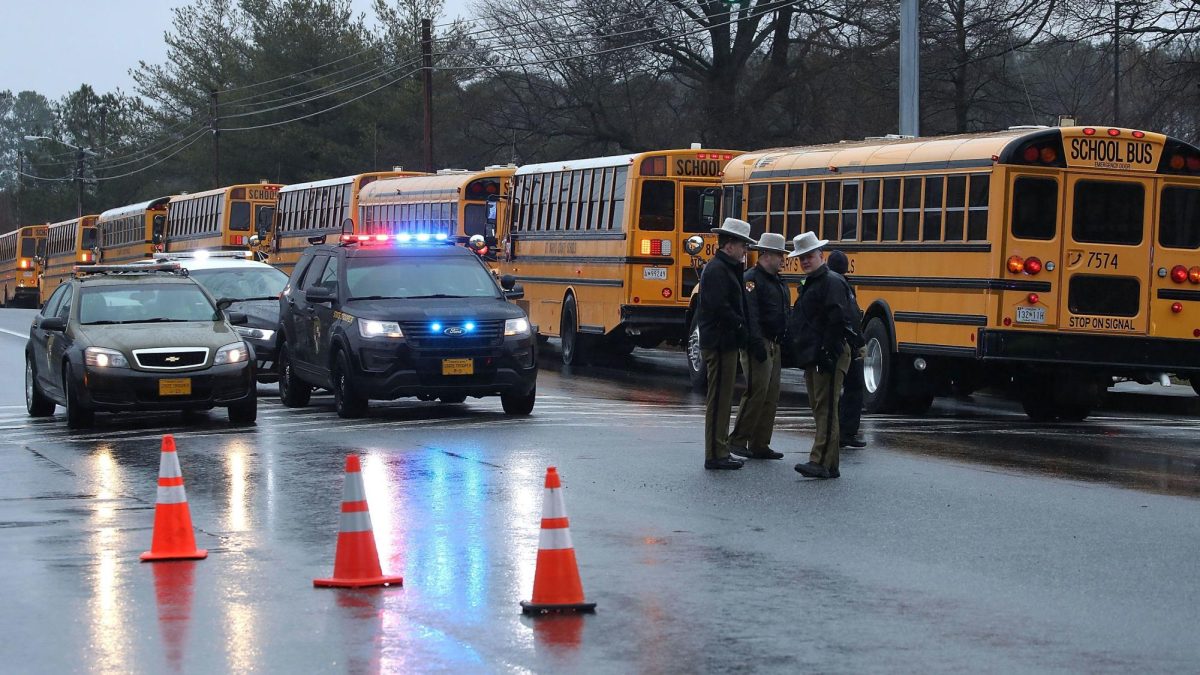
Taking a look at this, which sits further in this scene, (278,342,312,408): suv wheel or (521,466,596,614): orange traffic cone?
(278,342,312,408): suv wheel

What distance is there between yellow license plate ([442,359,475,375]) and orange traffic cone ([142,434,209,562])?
8103 mm

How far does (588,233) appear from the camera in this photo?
93.3 feet

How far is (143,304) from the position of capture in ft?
62.5

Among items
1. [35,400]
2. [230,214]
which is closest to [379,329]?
[35,400]

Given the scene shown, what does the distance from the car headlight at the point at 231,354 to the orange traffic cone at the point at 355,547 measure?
902 cm

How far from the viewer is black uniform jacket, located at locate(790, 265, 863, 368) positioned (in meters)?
13.5

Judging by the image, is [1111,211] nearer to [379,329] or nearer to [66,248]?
[379,329]

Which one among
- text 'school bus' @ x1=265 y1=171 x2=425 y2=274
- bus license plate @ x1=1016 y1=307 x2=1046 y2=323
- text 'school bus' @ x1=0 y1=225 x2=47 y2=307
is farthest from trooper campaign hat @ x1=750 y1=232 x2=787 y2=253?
text 'school bus' @ x1=0 y1=225 x2=47 y2=307

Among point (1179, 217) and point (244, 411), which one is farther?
point (1179, 217)

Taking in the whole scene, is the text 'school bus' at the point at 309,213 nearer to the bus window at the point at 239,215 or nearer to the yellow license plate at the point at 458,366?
the bus window at the point at 239,215

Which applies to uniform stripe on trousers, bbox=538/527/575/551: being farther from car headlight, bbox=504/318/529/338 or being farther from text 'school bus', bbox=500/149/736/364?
text 'school bus', bbox=500/149/736/364

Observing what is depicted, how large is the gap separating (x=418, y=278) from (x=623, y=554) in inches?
385

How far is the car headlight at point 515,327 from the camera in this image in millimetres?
18500

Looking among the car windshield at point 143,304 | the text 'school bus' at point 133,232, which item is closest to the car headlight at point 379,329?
the car windshield at point 143,304
